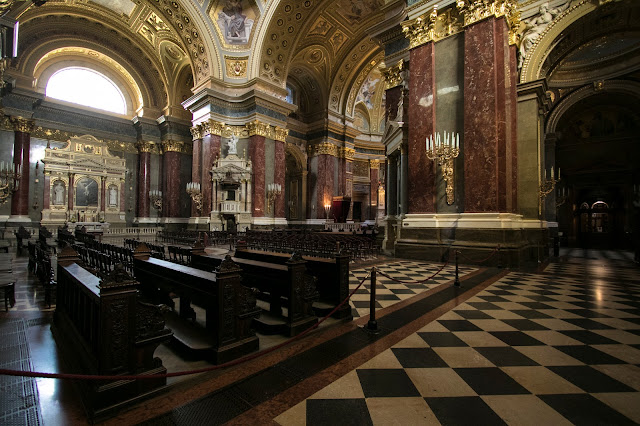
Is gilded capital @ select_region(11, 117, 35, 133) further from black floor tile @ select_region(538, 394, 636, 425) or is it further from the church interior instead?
black floor tile @ select_region(538, 394, 636, 425)

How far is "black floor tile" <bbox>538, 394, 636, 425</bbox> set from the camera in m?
1.87

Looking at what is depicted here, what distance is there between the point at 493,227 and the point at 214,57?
17.3 meters

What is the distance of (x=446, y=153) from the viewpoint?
856 cm

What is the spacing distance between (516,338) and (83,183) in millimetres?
23823

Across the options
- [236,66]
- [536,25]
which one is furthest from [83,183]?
[536,25]

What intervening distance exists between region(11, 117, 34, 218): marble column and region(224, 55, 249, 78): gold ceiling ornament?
11706 millimetres

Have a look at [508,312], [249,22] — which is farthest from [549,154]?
[249,22]

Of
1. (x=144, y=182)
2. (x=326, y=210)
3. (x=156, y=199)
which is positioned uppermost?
(x=144, y=182)

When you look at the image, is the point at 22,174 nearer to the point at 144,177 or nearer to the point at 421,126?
the point at 144,177

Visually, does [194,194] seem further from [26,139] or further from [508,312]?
[508,312]

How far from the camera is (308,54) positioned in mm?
21875

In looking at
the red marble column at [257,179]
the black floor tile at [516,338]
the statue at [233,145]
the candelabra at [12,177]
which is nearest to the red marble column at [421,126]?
the black floor tile at [516,338]

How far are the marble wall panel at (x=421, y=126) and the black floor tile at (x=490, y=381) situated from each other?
7.23m

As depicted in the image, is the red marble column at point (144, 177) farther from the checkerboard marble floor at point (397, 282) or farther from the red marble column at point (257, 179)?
the checkerboard marble floor at point (397, 282)
